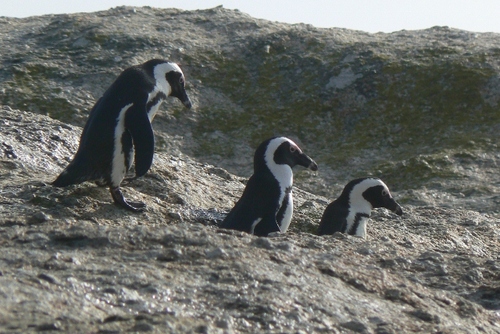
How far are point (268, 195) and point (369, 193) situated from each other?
1546mm

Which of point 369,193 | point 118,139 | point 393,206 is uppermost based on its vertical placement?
point 118,139

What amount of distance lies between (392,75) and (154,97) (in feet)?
26.8

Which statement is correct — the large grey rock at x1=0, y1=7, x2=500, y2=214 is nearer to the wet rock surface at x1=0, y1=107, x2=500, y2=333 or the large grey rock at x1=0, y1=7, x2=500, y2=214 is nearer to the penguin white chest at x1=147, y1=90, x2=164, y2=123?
the penguin white chest at x1=147, y1=90, x2=164, y2=123

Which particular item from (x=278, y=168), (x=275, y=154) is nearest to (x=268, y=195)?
(x=278, y=168)

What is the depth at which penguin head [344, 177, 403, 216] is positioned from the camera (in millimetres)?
8250

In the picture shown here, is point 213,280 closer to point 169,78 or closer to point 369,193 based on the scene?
point 169,78

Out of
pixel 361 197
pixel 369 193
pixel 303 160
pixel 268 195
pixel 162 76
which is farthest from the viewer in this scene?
pixel 369 193

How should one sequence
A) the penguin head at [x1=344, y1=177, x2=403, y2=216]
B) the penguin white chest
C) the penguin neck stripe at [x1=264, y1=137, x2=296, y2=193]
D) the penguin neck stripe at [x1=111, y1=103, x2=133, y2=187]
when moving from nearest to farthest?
the penguin neck stripe at [x1=111, y1=103, x2=133, y2=187]
the penguin white chest
the penguin neck stripe at [x1=264, y1=137, x2=296, y2=193]
the penguin head at [x1=344, y1=177, x2=403, y2=216]

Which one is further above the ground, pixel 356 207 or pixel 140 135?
pixel 140 135

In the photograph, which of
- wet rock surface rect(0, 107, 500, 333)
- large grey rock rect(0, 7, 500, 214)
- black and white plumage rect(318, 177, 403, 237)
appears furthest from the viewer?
large grey rock rect(0, 7, 500, 214)

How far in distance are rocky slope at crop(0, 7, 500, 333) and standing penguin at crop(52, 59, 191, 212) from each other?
21 cm

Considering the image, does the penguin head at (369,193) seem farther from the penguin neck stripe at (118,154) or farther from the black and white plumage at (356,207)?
the penguin neck stripe at (118,154)

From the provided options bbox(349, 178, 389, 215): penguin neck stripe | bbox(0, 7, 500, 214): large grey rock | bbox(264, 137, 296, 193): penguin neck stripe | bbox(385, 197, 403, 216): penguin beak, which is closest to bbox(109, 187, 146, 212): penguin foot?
bbox(264, 137, 296, 193): penguin neck stripe

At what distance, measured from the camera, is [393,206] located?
28.0ft
